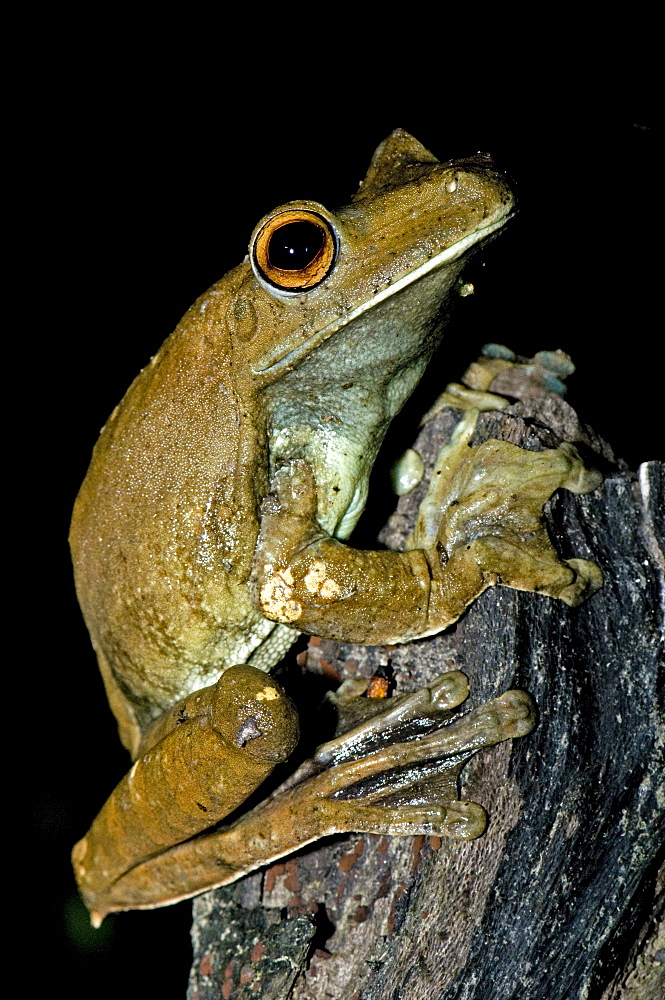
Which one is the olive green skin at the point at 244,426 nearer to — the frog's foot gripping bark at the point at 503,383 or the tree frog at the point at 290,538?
the tree frog at the point at 290,538

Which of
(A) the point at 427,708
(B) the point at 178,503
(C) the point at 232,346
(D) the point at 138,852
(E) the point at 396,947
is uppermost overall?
(C) the point at 232,346

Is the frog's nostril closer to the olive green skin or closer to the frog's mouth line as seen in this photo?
the olive green skin

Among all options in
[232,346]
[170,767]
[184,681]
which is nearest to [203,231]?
[232,346]

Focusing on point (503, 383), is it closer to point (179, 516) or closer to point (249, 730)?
point (179, 516)

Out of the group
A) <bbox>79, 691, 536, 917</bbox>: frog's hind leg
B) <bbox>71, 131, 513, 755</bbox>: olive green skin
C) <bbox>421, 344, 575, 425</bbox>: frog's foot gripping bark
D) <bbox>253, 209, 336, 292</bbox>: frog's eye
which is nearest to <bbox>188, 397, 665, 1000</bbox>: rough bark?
<bbox>79, 691, 536, 917</bbox>: frog's hind leg

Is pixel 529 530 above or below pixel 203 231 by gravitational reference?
below

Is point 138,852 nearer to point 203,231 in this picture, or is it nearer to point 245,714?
point 245,714

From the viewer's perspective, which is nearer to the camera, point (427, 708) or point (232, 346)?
point (427, 708)

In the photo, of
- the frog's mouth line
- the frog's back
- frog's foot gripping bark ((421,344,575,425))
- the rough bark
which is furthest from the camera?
frog's foot gripping bark ((421,344,575,425))
